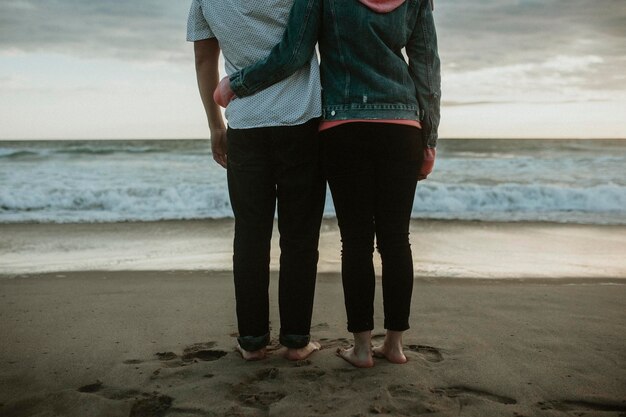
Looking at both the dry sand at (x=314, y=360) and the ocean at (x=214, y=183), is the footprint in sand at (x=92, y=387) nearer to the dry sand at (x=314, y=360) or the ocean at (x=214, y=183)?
the dry sand at (x=314, y=360)

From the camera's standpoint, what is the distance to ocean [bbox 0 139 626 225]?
820 centimetres

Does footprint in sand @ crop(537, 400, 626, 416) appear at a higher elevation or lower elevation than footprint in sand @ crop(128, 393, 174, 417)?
lower

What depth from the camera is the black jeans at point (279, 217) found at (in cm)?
227

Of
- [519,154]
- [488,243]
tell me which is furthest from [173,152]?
[488,243]

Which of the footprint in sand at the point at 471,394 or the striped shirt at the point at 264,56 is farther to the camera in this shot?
the striped shirt at the point at 264,56

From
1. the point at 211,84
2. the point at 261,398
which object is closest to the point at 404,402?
the point at 261,398

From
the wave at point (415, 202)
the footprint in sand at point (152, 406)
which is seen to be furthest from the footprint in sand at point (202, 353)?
the wave at point (415, 202)

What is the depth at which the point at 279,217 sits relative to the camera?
236 centimetres

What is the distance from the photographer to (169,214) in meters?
8.02

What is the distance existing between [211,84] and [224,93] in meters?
0.22

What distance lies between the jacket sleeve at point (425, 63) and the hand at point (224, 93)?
705mm

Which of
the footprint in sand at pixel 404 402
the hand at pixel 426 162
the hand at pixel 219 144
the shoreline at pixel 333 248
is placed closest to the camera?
the footprint in sand at pixel 404 402

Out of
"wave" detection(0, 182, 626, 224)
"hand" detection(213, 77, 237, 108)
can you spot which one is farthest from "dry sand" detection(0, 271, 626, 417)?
"wave" detection(0, 182, 626, 224)

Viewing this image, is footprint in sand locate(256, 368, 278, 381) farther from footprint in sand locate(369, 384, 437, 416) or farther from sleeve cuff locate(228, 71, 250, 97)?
sleeve cuff locate(228, 71, 250, 97)
